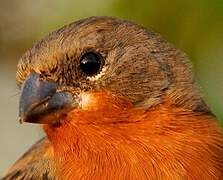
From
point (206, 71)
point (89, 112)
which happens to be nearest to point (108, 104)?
point (89, 112)

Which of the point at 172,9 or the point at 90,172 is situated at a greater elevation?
the point at 172,9

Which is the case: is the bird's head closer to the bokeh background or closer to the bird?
the bird

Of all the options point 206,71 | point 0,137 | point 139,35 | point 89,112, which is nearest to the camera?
point 89,112

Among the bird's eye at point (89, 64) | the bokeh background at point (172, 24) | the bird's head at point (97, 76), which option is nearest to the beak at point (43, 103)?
the bird's head at point (97, 76)

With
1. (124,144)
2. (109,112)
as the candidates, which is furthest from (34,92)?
(124,144)

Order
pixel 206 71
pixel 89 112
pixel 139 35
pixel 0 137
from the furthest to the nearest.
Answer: pixel 0 137 → pixel 206 71 → pixel 139 35 → pixel 89 112

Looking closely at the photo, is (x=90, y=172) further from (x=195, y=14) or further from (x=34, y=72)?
(x=195, y=14)

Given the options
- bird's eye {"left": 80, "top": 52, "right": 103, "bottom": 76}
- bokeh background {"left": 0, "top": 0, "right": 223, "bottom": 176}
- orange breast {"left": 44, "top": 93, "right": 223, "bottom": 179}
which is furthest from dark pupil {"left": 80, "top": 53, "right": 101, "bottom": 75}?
bokeh background {"left": 0, "top": 0, "right": 223, "bottom": 176}

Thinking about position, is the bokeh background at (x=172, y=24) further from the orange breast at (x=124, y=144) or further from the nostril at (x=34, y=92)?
the orange breast at (x=124, y=144)
